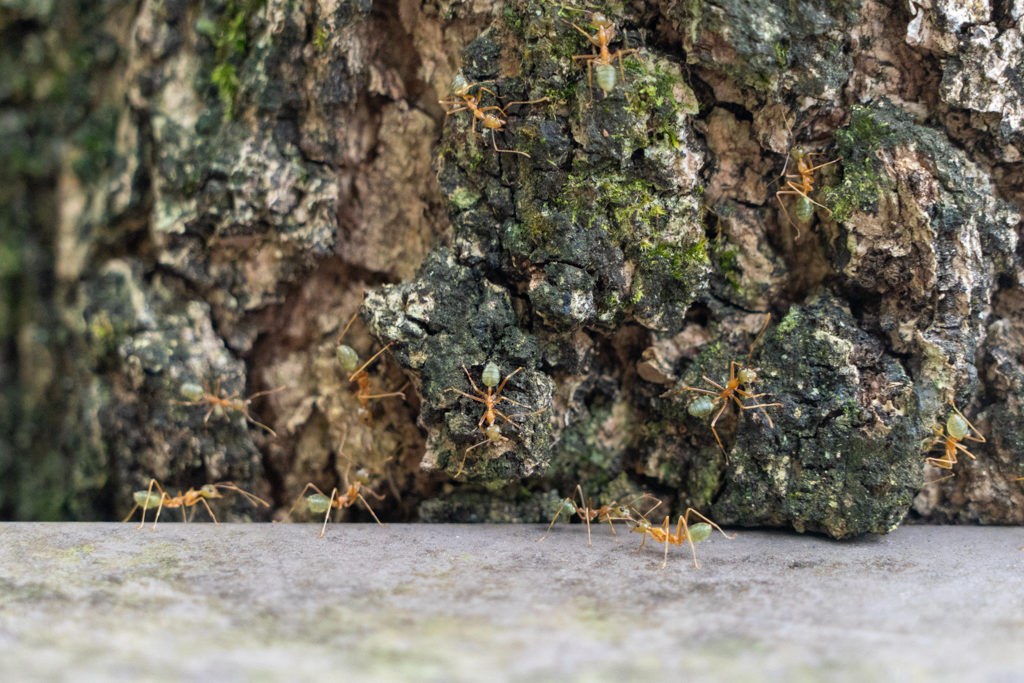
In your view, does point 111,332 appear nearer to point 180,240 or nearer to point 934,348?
point 180,240

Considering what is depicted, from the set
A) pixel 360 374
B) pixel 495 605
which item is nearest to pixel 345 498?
Answer: pixel 360 374

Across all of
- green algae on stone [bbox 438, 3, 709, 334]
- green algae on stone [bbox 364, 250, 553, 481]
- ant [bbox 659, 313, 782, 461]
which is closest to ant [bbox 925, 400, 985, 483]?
ant [bbox 659, 313, 782, 461]

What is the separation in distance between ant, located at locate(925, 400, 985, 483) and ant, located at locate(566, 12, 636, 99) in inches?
63.0

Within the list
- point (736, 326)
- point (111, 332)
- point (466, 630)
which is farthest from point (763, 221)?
point (111, 332)

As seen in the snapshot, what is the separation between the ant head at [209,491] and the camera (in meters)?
2.96

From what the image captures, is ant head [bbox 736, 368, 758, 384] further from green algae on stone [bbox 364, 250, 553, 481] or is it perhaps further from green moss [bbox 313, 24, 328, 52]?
green moss [bbox 313, 24, 328, 52]

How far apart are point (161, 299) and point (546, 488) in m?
1.85

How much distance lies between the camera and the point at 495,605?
1.89 metres

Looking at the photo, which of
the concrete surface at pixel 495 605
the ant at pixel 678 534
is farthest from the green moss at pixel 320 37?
the ant at pixel 678 534

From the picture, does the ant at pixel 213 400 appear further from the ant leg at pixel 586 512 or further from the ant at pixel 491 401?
the ant leg at pixel 586 512

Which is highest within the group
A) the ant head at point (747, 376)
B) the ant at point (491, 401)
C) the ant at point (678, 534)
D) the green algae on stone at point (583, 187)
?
the green algae on stone at point (583, 187)

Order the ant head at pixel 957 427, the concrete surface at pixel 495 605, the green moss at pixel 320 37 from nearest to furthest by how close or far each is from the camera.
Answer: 1. the concrete surface at pixel 495 605
2. the ant head at pixel 957 427
3. the green moss at pixel 320 37

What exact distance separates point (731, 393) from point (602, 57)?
4.12 ft

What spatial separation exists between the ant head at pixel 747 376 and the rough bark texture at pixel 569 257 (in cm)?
3
